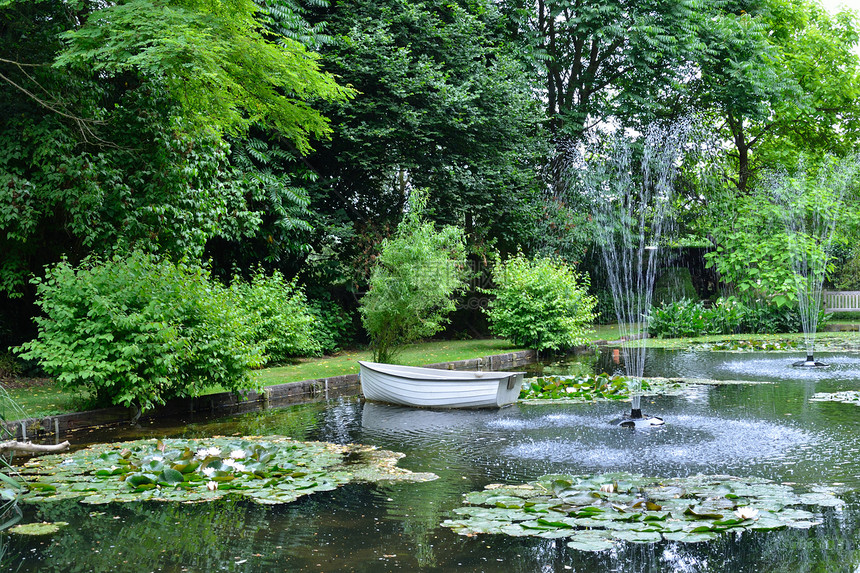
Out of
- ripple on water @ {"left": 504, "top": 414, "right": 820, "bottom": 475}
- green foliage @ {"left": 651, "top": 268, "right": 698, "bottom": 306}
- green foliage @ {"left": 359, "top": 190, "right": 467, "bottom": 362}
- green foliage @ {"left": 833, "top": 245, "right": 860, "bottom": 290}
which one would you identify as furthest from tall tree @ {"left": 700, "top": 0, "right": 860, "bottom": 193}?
ripple on water @ {"left": 504, "top": 414, "right": 820, "bottom": 475}

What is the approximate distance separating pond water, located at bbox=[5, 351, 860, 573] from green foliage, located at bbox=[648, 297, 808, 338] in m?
12.6

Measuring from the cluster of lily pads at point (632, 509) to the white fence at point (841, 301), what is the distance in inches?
1054

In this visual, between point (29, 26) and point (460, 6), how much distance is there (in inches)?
520

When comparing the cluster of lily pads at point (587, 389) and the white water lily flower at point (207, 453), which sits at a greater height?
the white water lily flower at point (207, 453)

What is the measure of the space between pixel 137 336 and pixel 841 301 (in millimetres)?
28577

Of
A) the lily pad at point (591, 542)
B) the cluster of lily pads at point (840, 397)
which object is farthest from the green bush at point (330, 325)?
the lily pad at point (591, 542)

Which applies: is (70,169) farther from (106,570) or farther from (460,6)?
(460,6)

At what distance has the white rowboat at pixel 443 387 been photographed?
11.1m

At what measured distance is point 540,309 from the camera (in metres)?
19.2

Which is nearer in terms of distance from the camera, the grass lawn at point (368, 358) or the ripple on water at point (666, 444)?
the ripple on water at point (666, 444)

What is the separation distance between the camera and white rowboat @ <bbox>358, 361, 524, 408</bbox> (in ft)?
36.6

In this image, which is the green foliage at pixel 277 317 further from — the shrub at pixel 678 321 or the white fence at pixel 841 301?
the white fence at pixel 841 301

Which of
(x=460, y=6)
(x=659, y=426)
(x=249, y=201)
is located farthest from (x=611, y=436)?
(x=460, y=6)

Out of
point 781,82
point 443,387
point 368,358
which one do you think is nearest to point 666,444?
point 443,387
